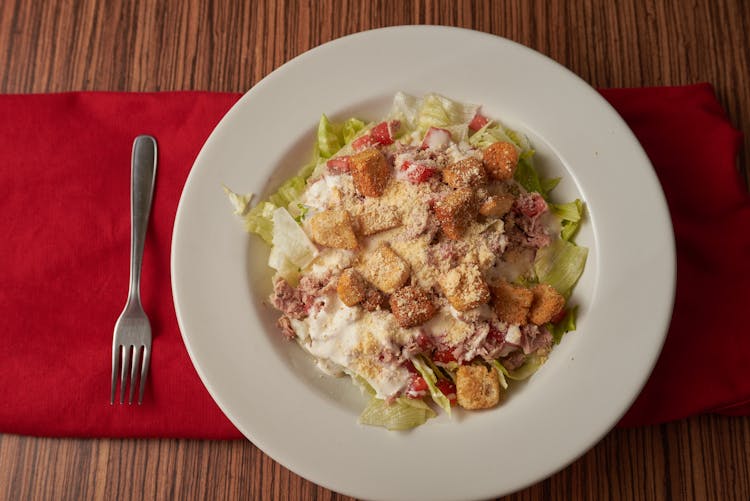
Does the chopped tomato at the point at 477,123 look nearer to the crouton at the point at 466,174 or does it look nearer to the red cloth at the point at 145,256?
the crouton at the point at 466,174

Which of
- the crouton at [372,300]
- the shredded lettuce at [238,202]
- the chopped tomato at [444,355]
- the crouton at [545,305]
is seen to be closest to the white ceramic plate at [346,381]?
the shredded lettuce at [238,202]

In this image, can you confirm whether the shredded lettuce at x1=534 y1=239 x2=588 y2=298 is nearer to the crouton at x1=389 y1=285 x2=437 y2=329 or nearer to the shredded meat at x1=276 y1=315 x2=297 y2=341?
the crouton at x1=389 y1=285 x2=437 y2=329

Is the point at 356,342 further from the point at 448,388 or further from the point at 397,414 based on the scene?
the point at 448,388

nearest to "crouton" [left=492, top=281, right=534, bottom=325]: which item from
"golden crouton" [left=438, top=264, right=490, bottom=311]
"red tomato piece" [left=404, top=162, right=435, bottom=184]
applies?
"golden crouton" [left=438, top=264, right=490, bottom=311]

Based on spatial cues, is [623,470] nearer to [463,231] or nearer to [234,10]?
[463,231]

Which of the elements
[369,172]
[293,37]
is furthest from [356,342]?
[293,37]
